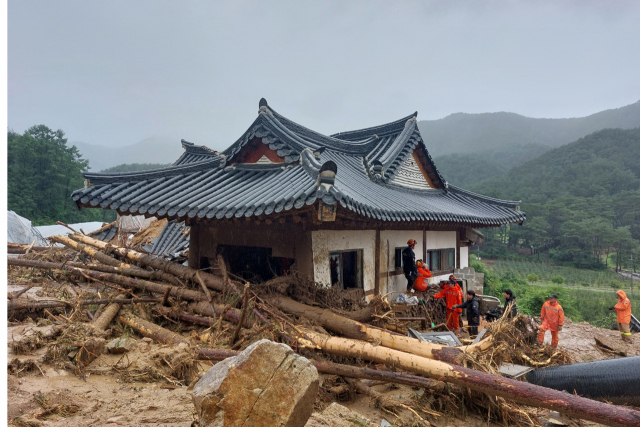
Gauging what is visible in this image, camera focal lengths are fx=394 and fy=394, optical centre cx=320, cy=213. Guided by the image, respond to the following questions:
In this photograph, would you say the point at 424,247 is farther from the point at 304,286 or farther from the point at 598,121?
the point at 598,121

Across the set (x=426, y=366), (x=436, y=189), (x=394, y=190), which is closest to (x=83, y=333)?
(x=426, y=366)

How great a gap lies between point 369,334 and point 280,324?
1431 millimetres

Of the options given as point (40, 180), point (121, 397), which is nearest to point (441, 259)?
point (121, 397)

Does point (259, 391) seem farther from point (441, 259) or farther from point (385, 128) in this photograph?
point (385, 128)

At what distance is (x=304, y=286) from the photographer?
292 inches

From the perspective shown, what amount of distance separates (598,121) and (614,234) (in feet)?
434

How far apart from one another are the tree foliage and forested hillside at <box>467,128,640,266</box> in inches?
2270

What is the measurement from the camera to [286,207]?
236 inches

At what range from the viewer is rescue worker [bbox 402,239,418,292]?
1032cm

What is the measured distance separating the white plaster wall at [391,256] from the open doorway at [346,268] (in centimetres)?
94

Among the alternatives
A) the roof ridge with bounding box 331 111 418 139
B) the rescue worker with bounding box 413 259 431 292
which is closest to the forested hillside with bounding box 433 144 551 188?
the roof ridge with bounding box 331 111 418 139

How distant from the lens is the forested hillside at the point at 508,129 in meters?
144

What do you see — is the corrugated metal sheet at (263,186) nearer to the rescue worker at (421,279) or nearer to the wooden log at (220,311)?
the rescue worker at (421,279)

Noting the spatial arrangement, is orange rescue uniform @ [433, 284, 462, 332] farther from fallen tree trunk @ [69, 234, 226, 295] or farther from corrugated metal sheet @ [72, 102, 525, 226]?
fallen tree trunk @ [69, 234, 226, 295]
